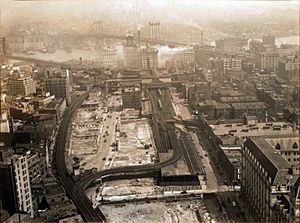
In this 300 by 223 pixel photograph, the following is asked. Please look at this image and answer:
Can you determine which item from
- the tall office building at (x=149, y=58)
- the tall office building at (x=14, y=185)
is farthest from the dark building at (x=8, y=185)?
the tall office building at (x=149, y=58)

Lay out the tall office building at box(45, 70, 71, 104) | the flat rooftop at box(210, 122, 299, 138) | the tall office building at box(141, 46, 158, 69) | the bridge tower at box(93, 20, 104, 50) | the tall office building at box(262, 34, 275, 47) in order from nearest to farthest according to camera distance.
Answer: the flat rooftop at box(210, 122, 299, 138)
the bridge tower at box(93, 20, 104, 50)
the tall office building at box(45, 70, 71, 104)
the tall office building at box(141, 46, 158, 69)
the tall office building at box(262, 34, 275, 47)

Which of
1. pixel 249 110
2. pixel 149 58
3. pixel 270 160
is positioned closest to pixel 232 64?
pixel 249 110

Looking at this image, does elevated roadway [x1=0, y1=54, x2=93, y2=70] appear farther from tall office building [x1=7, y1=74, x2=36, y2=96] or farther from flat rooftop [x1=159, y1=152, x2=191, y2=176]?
flat rooftop [x1=159, y1=152, x2=191, y2=176]

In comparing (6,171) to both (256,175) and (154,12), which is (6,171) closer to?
(256,175)

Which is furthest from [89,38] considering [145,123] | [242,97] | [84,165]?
[242,97]

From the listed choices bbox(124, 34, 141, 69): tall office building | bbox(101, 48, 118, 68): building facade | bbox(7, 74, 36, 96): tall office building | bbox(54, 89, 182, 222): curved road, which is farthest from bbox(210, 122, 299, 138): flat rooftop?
bbox(7, 74, 36, 96): tall office building

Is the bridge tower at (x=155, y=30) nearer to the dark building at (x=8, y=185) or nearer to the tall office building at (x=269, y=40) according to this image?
the tall office building at (x=269, y=40)

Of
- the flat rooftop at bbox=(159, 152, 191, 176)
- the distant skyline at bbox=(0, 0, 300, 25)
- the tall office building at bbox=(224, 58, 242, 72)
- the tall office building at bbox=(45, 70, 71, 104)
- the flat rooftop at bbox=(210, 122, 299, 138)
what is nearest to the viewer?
the flat rooftop at bbox=(159, 152, 191, 176)
